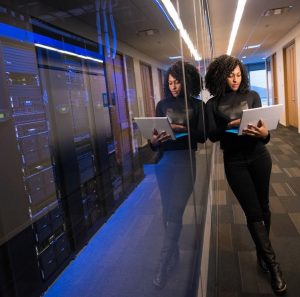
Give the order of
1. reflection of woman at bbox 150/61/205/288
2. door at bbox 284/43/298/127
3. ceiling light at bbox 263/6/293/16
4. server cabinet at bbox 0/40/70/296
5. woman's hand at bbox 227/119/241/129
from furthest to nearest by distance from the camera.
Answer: door at bbox 284/43/298/127
ceiling light at bbox 263/6/293/16
woman's hand at bbox 227/119/241/129
reflection of woman at bbox 150/61/205/288
server cabinet at bbox 0/40/70/296

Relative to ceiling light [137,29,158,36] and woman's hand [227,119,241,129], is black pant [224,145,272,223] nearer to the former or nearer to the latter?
woman's hand [227,119,241,129]

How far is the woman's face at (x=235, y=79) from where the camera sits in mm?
1784

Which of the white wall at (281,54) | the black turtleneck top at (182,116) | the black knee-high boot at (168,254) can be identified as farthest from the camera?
the white wall at (281,54)

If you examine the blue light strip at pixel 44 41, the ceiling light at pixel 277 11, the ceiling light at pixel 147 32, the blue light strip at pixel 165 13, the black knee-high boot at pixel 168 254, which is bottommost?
the black knee-high boot at pixel 168 254

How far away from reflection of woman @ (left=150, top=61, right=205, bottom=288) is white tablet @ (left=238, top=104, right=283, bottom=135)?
10.5 inches

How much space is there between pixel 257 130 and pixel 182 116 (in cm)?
56

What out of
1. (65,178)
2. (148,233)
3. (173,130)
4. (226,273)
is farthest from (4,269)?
(226,273)

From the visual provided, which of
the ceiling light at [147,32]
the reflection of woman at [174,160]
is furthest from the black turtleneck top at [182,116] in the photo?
the ceiling light at [147,32]

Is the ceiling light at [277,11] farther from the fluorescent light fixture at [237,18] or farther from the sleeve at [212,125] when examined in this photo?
the sleeve at [212,125]

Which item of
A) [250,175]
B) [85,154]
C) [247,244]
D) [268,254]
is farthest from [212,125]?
[85,154]

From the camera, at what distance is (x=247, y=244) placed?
87.7 inches

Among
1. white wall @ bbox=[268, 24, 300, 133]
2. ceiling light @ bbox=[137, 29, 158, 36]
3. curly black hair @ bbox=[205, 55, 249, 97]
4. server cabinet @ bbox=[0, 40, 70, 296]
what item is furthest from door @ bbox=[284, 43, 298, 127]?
Result: server cabinet @ bbox=[0, 40, 70, 296]

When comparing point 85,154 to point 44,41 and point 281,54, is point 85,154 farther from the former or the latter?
point 281,54

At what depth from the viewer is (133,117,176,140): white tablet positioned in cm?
88
